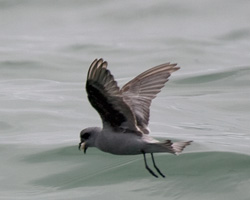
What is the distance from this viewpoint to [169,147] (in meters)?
7.87

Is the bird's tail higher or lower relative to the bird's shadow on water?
higher

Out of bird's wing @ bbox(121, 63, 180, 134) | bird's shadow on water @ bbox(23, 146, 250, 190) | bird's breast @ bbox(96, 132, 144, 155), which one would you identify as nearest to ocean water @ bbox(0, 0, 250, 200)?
bird's shadow on water @ bbox(23, 146, 250, 190)

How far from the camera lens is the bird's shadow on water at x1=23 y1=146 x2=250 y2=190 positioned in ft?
34.7

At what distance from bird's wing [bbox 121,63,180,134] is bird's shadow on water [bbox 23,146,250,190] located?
1.61m

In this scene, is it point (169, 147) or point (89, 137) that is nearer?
point (169, 147)

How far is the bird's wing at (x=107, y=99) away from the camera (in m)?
7.70

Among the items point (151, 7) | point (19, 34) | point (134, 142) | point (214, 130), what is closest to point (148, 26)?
point (151, 7)

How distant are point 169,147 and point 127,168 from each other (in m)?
3.10

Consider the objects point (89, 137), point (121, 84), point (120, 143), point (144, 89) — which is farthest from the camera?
point (121, 84)

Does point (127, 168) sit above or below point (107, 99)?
below

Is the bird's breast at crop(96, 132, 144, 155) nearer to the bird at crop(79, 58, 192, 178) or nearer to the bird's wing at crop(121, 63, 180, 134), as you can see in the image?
the bird at crop(79, 58, 192, 178)

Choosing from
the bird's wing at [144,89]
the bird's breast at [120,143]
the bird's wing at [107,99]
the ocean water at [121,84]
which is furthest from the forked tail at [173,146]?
the ocean water at [121,84]

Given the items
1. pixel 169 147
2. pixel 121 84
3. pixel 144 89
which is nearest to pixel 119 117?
pixel 169 147

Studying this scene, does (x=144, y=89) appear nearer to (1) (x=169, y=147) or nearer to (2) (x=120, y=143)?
(2) (x=120, y=143)
